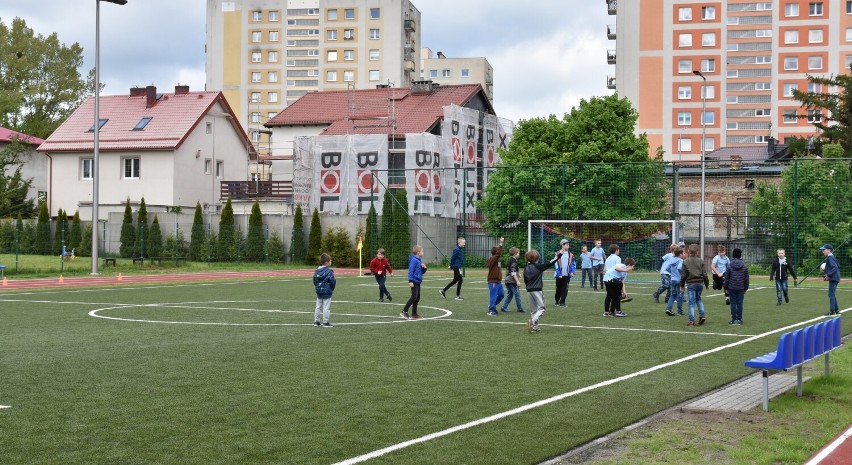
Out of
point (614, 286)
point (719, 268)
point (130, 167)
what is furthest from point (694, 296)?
point (130, 167)

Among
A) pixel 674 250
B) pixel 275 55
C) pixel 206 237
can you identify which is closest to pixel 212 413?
pixel 674 250

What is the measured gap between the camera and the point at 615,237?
153ft

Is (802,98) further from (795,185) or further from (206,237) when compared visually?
(206,237)

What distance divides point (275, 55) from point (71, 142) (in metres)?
47.1

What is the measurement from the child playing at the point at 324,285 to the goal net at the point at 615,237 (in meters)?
23.5

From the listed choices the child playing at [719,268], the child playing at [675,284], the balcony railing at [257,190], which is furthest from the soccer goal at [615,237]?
the balcony railing at [257,190]

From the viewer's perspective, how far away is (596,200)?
49.0 meters

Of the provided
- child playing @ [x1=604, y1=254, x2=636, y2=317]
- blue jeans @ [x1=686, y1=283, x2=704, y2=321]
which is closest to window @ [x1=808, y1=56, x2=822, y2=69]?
child playing @ [x1=604, y1=254, x2=636, y2=317]

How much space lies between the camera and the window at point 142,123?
65562 millimetres

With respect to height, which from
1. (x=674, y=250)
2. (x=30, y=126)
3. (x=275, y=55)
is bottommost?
(x=674, y=250)

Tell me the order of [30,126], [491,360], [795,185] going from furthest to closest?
1. [30,126]
2. [795,185]
3. [491,360]

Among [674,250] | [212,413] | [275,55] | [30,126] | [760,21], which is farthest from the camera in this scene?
[275,55]

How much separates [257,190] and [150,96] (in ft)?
35.0

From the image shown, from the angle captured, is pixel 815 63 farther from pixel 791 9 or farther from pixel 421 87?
pixel 421 87
